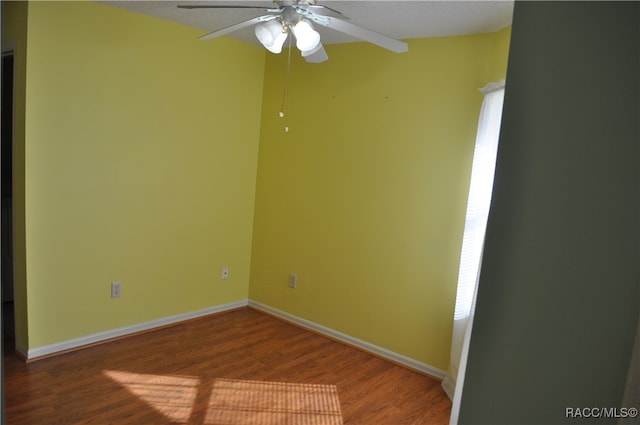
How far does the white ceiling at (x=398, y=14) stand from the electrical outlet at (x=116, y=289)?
190cm

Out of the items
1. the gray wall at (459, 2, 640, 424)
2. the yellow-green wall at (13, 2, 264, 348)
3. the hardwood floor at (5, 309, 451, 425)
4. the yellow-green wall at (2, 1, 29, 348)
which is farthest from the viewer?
the yellow-green wall at (13, 2, 264, 348)

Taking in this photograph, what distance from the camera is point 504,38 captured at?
8.35 ft

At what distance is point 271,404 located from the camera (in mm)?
2520

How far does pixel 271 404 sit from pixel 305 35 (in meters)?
1.98

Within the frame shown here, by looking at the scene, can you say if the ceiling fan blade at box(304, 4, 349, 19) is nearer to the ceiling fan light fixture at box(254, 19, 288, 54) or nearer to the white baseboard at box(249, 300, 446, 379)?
the ceiling fan light fixture at box(254, 19, 288, 54)

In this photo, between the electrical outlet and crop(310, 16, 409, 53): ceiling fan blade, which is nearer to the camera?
crop(310, 16, 409, 53): ceiling fan blade

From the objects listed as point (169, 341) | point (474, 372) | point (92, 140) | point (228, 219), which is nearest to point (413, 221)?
point (228, 219)

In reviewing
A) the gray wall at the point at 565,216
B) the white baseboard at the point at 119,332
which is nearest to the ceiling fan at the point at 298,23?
the gray wall at the point at 565,216

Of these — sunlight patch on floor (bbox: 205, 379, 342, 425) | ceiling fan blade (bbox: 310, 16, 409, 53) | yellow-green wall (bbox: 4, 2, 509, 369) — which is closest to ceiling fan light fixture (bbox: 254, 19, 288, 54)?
ceiling fan blade (bbox: 310, 16, 409, 53)

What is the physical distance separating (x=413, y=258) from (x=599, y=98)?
2868 millimetres

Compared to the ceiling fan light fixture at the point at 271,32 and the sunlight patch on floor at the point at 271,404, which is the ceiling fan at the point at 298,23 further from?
the sunlight patch on floor at the point at 271,404

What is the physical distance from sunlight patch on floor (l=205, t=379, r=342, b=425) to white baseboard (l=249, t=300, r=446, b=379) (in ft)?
2.07

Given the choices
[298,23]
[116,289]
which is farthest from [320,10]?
[116,289]

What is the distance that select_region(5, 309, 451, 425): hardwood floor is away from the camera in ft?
7.68
